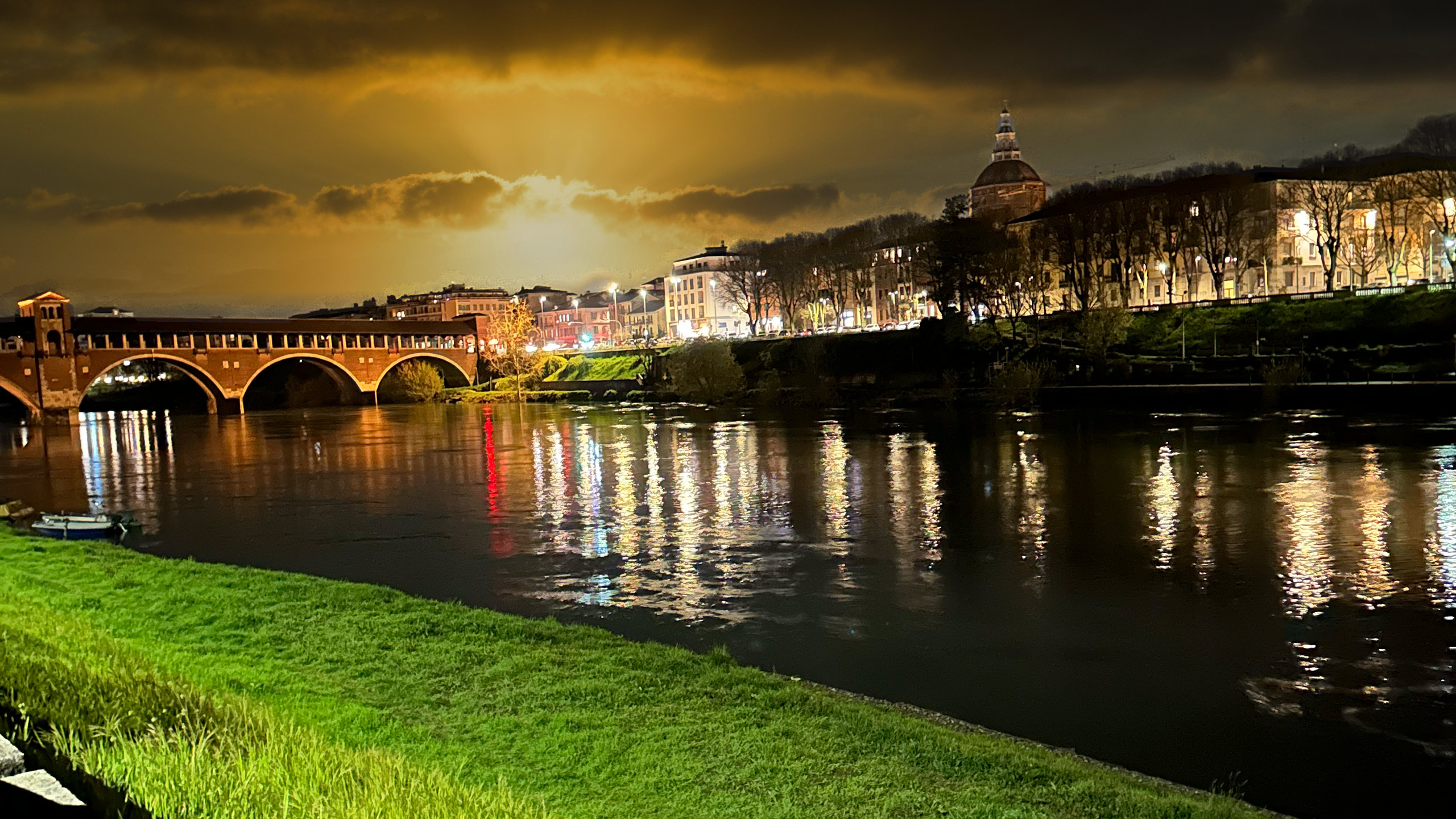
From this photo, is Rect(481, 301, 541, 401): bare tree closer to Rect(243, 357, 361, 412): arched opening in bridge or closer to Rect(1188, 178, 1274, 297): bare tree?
Rect(243, 357, 361, 412): arched opening in bridge

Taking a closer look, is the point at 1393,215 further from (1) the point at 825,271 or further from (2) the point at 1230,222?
(1) the point at 825,271

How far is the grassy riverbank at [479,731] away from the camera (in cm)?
636

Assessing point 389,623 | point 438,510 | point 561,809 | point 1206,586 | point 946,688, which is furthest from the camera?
point 438,510

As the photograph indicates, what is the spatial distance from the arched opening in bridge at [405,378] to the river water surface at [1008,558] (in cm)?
6473

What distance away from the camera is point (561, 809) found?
718 centimetres

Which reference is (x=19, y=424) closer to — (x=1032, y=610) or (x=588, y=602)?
(x=588, y=602)

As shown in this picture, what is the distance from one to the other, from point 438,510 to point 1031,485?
1719 centimetres

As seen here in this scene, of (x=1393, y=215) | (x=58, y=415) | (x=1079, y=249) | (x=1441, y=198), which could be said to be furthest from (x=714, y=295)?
(x=1441, y=198)

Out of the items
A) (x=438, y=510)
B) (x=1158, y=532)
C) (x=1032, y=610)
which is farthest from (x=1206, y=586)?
(x=438, y=510)

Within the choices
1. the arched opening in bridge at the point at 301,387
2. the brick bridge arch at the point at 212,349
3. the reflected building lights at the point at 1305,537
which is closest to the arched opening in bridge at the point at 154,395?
the arched opening in bridge at the point at 301,387

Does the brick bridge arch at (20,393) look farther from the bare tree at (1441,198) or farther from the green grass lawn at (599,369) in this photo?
the bare tree at (1441,198)

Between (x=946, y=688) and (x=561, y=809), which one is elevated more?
(x=561, y=809)

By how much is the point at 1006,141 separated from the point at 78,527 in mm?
130283

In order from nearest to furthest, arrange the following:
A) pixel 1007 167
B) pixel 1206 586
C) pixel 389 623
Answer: pixel 389 623 < pixel 1206 586 < pixel 1007 167
